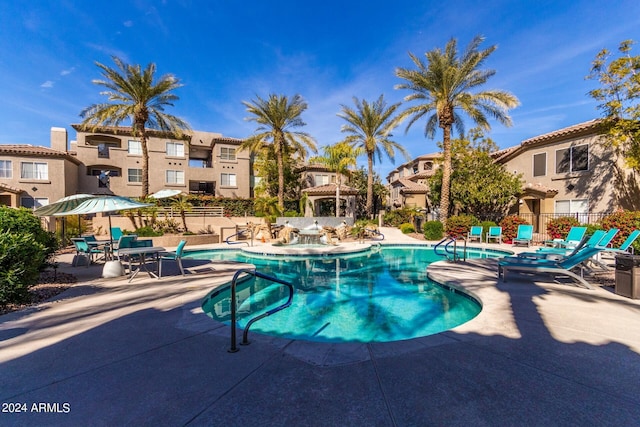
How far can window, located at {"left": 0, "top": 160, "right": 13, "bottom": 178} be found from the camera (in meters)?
25.1

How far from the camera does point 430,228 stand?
65.1 ft

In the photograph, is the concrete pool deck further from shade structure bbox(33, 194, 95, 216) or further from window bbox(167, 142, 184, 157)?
window bbox(167, 142, 184, 157)

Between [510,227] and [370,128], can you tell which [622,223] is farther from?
[370,128]

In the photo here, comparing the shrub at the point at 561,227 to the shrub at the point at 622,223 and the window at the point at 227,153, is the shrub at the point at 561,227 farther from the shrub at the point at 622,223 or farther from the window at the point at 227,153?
the window at the point at 227,153

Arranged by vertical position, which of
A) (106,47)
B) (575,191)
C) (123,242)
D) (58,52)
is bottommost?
(123,242)

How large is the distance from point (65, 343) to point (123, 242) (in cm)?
569

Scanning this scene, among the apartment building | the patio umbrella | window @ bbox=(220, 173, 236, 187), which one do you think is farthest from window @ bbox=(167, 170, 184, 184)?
the patio umbrella

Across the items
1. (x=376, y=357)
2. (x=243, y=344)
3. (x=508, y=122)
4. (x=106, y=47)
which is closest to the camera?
(x=376, y=357)

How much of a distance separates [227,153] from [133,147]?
32.5 feet

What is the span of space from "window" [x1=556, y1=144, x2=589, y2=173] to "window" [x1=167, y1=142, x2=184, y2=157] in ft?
119

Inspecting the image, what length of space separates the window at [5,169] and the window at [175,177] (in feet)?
41.4

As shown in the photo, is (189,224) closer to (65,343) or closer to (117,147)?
(117,147)

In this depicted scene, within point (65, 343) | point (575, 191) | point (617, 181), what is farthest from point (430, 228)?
point (65, 343)

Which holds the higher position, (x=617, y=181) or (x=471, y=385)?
(x=617, y=181)
